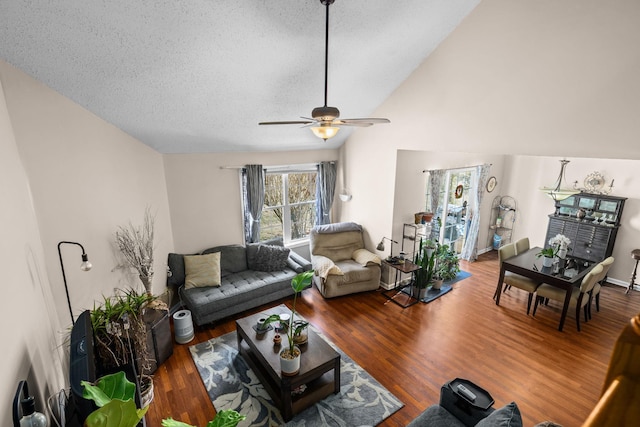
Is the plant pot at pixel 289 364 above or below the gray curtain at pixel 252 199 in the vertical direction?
below

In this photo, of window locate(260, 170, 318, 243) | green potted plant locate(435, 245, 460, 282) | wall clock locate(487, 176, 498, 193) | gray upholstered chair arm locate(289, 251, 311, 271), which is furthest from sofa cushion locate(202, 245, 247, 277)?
wall clock locate(487, 176, 498, 193)

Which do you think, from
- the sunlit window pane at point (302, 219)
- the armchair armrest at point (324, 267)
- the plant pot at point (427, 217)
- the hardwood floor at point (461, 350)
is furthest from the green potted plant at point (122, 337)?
the plant pot at point (427, 217)

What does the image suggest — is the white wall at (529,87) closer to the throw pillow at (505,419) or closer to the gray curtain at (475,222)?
the throw pillow at (505,419)

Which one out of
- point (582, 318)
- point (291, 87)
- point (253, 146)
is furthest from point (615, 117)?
point (253, 146)

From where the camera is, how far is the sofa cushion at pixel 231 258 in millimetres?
4898

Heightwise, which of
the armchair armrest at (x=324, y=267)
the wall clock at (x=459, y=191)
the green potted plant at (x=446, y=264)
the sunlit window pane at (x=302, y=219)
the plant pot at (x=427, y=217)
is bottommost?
the green potted plant at (x=446, y=264)

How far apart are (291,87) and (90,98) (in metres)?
1.90

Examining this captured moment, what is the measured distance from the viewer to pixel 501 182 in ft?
22.8

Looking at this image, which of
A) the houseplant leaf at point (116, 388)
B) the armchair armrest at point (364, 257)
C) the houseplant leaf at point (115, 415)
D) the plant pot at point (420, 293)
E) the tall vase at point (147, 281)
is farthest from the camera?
→ the armchair armrest at point (364, 257)

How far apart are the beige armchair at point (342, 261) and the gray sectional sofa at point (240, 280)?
344 millimetres

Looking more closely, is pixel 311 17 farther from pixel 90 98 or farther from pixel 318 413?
pixel 318 413

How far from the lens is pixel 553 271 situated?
4.41 m

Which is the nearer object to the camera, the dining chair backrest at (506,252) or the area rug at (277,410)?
the area rug at (277,410)

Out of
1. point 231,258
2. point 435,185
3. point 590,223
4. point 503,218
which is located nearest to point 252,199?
point 231,258
